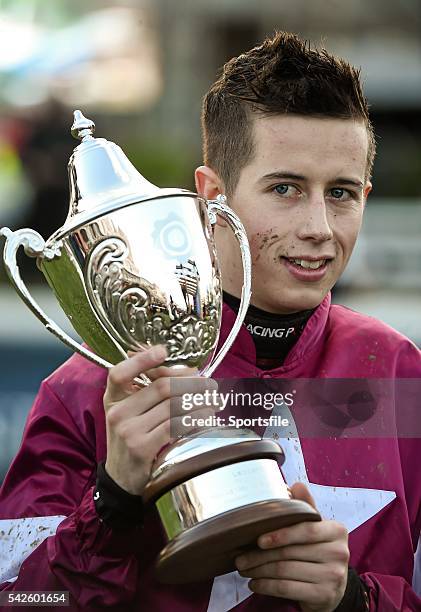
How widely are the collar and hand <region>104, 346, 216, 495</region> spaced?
0.94ft

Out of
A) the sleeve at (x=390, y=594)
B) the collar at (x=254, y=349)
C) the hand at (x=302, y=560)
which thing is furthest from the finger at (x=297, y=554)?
the collar at (x=254, y=349)

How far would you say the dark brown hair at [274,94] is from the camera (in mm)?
1874

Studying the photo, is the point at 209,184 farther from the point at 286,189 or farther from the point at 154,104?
the point at 154,104

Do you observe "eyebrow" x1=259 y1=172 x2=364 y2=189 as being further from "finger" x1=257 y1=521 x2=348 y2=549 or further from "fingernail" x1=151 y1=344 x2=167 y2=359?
"finger" x1=257 y1=521 x2=348 y2=549

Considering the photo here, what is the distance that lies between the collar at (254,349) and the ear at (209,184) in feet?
0.63


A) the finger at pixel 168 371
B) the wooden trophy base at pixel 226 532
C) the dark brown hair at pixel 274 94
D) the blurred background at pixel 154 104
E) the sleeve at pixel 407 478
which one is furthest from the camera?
the blurred background at pixel 154 104

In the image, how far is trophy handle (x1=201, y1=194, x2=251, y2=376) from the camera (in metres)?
1.77

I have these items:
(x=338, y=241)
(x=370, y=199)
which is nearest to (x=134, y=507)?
(x=338, y=241)

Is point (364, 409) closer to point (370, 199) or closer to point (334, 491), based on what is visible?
point (334, 491)

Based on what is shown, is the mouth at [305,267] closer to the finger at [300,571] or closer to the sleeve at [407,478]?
the sleeve at [407,478]

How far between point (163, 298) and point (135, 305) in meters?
0.04

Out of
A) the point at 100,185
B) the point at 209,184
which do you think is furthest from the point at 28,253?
the point at 209,184

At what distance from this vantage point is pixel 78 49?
888 cm

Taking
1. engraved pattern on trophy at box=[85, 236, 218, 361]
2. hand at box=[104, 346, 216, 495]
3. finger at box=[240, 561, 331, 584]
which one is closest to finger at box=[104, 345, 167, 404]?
hand at box=[104, 346, 216, 495]
